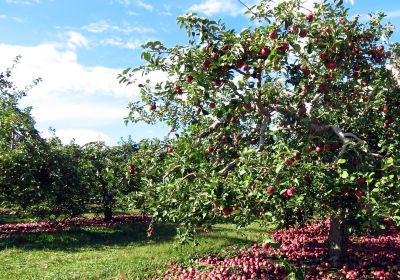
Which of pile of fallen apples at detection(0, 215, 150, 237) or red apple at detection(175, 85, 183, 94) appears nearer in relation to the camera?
red apple at detection(175, 85, 183, 94)

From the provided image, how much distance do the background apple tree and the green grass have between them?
1671mm

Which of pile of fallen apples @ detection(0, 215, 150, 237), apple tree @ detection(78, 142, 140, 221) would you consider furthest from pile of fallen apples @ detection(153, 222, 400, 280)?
pile of fallen apples @ detection(0, 215, 150, 237)

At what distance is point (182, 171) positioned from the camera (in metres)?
6.94

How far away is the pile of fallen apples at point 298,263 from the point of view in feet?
29.2

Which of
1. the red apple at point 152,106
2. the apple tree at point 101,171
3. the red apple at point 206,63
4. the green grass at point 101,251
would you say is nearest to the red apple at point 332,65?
the red apple at point 206,63

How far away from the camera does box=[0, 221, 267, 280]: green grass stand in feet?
33.4

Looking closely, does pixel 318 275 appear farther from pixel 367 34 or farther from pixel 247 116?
pixel 367 34

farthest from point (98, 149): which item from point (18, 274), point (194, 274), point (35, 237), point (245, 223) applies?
point (245, 223)

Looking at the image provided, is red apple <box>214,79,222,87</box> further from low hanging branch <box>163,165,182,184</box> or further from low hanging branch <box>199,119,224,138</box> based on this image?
low hanging branch <box>163,165,182,184</box>

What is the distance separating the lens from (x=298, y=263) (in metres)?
9.92

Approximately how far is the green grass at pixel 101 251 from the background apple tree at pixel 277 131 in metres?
1.67

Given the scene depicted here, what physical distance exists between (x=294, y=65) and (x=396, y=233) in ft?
30.6

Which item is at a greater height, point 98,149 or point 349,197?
point 98,149

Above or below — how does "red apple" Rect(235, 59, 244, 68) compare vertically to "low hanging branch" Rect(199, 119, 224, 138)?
above
